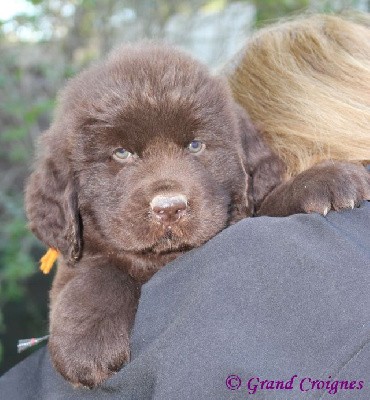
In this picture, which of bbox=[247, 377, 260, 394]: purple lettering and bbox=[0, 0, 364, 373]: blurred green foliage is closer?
bbox=[247, 377, 260, 394]: purple lettering

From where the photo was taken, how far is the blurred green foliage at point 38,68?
19.0 feet

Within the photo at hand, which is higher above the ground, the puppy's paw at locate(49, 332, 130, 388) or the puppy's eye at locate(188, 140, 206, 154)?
the puppy's eye at locate(188, 140, 206, 154)

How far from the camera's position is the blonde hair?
2.61 meters

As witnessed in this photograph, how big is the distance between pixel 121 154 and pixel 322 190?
0.76m

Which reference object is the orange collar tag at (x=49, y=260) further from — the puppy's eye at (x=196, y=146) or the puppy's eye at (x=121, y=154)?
the puppy's eye at (x=196, y=146)

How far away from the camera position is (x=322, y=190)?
2.18 m

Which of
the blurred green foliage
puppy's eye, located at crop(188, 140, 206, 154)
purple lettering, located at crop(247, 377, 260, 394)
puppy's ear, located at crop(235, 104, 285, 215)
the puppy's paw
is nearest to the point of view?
purple lettering, located at crop(247, 377, 260, 394)

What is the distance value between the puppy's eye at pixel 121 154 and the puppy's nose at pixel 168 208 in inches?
10.0

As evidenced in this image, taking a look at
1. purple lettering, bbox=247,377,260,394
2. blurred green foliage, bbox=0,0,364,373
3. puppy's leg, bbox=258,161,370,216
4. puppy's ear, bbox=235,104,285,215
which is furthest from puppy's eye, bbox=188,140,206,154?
blurred green foliage, bbox=0,0,364,373

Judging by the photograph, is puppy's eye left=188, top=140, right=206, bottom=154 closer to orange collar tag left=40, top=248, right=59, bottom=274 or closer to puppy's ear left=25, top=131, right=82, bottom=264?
puppy's ear left=25, top=131, right=82, bottom=264

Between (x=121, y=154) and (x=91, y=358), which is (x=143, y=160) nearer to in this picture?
(x=121, y=154)

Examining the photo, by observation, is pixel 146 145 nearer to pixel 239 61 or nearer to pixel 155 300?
pixel 155 300

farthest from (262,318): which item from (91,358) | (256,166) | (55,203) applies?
(55,203)

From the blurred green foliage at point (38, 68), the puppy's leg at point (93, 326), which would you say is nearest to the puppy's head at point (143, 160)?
the puppy's leg at point (93, 326)
